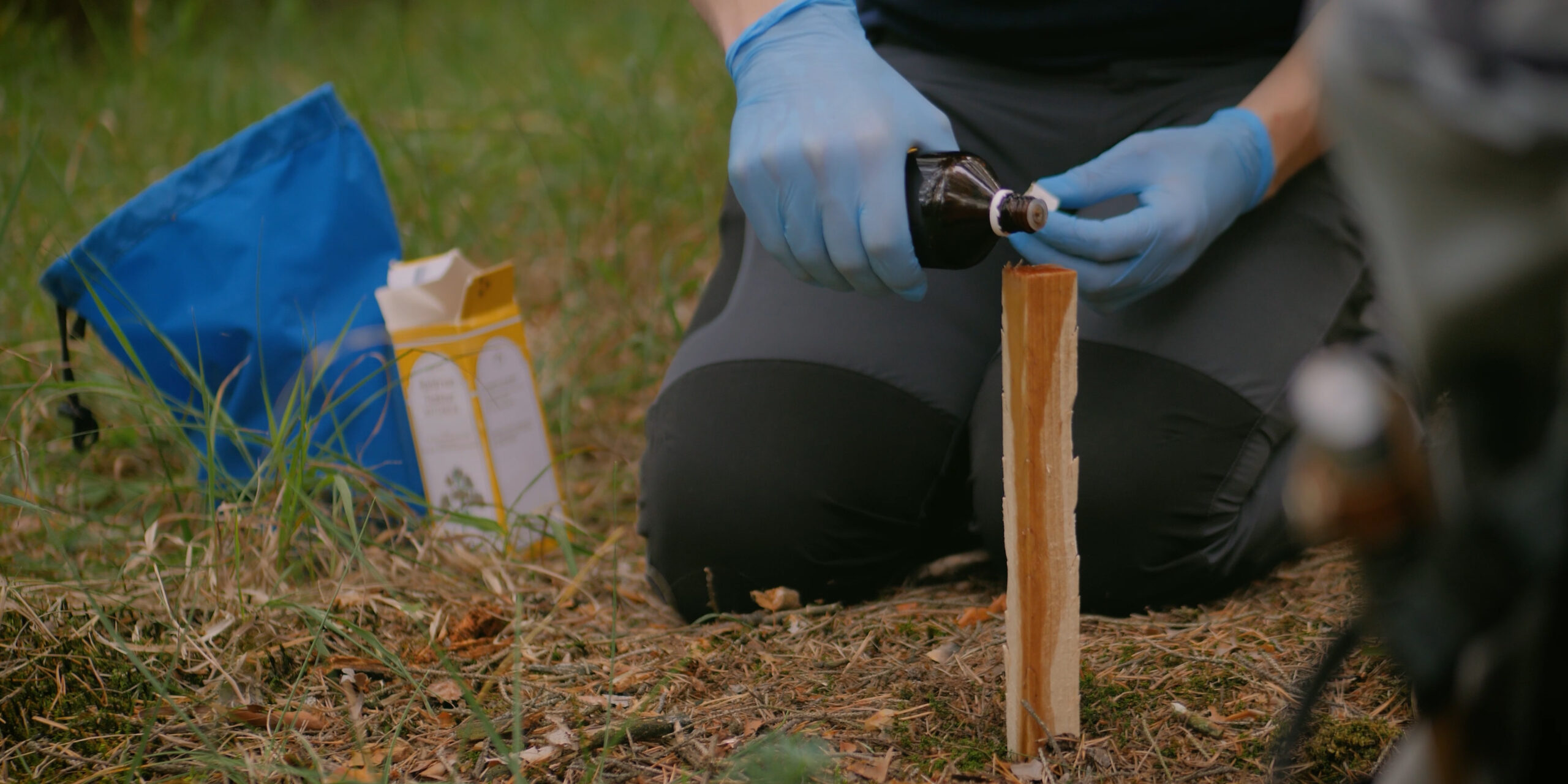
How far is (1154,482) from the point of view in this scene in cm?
128

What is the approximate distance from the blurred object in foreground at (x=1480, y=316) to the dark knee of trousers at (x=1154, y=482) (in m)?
0.77

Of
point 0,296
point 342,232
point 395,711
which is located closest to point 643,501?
point 395,711

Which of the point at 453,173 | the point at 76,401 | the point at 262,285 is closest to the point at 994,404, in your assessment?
the point at 262,285

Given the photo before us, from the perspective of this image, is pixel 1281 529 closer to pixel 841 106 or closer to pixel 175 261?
pixel 841 106

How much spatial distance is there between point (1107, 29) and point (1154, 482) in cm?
58

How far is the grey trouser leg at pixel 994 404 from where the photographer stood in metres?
1.29

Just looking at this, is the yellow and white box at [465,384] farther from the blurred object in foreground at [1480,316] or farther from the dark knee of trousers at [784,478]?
the blurred object in foreground at [1480,316]

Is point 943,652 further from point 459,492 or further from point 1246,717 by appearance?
point 459,492

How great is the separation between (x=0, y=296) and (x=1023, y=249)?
78.6 inches

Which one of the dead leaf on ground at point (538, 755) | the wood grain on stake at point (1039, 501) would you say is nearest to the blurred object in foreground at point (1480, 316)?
the wood grain on stake at point (1039, 501)

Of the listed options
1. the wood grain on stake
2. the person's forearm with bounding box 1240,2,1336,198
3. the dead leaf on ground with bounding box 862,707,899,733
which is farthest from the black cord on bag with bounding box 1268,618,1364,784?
the person's forearm with bounding box 1240,2,1336,198

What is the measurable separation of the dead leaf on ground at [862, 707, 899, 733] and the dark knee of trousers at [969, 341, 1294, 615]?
33 cm

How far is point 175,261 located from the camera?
150cm

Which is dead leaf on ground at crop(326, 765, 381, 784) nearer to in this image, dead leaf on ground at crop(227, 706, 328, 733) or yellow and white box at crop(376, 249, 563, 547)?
dead leaf on ground at crop(227, 706, 328, 733)
